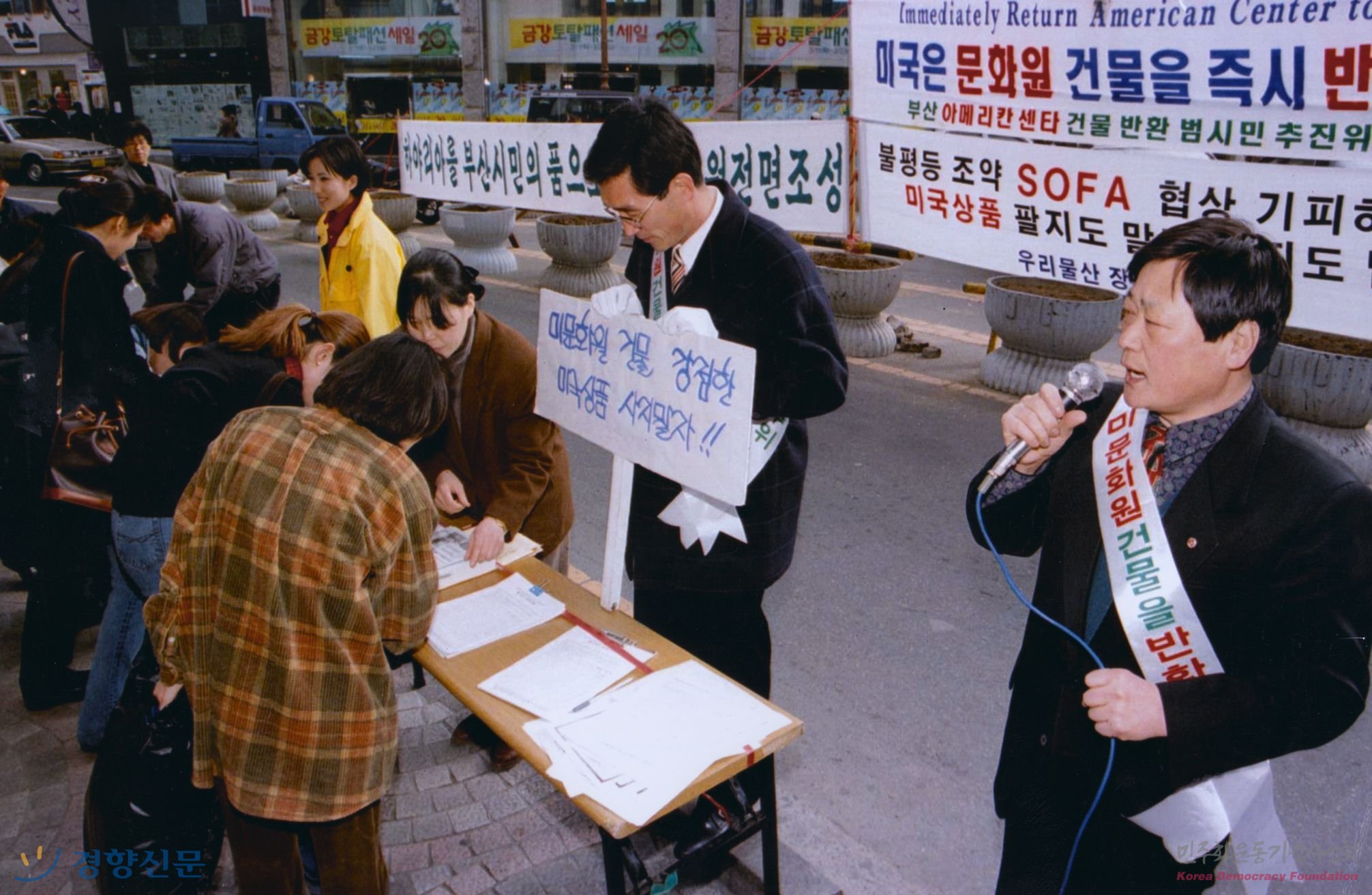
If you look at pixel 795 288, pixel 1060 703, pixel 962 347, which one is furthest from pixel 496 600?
pixel 962 347

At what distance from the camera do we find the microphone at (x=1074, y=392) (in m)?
1.87

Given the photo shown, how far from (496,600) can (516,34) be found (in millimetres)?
25368

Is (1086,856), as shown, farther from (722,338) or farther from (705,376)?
(722,338)

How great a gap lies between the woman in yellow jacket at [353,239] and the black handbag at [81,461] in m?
1.17

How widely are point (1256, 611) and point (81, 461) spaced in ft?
12.3

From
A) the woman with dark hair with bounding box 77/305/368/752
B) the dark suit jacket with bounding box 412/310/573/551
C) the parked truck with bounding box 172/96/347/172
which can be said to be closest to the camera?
the woman with dark hair with bounding box 77/305/368/752

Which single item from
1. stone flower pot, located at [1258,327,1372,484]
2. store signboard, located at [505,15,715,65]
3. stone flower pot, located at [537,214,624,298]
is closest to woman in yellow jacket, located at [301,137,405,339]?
stone flower pot, located at [1258,327,1372,484]

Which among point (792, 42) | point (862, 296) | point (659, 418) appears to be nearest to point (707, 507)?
point (659, 418)

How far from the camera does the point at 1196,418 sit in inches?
70.0

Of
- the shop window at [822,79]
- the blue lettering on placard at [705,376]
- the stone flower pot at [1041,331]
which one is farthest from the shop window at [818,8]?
the blue lettering on placard at [705,376]

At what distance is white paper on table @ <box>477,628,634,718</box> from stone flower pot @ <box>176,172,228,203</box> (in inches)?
653

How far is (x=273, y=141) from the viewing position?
20.0 m

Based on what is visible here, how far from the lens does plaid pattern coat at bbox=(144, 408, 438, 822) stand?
197 centimetres

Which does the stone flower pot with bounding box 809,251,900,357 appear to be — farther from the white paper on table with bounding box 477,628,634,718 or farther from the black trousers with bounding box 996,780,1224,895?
the black trousers with bounding box 996,780,1224,895
